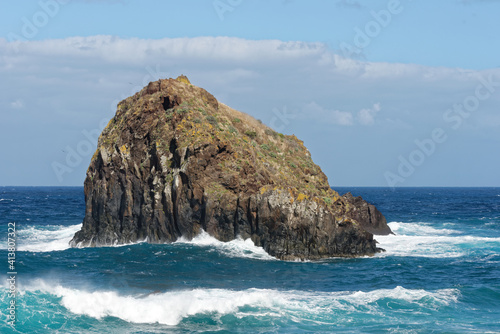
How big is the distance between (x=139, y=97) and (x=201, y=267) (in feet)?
63.4

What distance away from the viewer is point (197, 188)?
41.8 metres

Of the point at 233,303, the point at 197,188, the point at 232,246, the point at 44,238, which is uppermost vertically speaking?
the point at 197,188

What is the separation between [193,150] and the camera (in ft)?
140

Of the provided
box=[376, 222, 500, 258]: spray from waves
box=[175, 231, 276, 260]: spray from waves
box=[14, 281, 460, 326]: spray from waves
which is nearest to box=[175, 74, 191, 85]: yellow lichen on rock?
box=[175, 231, 276, 260]: spray from waves

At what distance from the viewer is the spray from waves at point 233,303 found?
88.7 ft

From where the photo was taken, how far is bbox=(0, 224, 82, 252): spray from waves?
1841 inches

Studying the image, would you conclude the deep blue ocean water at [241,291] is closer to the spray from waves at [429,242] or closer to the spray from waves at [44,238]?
the spray from waves at [429,242]

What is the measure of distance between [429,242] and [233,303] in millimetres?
28726

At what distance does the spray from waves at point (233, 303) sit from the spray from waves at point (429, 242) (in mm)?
13217

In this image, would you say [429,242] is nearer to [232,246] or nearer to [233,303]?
[232,246]

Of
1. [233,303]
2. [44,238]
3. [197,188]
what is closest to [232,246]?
[197,188]

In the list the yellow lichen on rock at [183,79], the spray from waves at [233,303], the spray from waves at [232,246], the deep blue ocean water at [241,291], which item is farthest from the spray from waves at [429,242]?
the yellow lichen on rock at [183,79]

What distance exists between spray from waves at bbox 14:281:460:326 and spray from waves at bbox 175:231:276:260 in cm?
862

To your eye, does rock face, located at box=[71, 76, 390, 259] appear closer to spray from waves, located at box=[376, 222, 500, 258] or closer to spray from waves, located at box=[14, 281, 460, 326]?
spray from waves, located at box=[376, 222, 500, 258]
